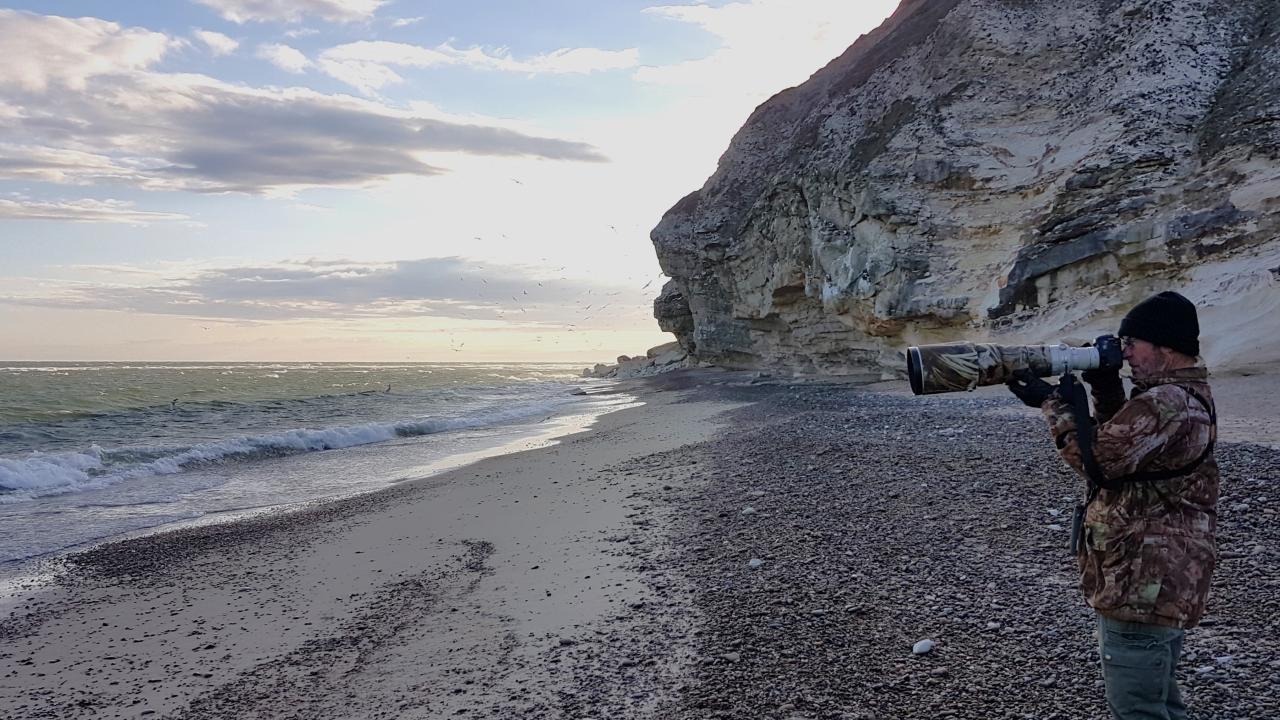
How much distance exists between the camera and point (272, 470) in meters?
17.3

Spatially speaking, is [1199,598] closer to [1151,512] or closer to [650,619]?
[1151,512]

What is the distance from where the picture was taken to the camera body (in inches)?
119

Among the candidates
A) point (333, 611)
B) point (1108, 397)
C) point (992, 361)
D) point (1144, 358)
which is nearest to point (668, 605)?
point (333, 611)

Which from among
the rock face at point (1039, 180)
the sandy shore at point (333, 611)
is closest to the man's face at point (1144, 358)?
the sandy shore at point (333, 611)

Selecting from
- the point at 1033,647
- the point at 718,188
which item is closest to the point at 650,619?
the point at 1033,647

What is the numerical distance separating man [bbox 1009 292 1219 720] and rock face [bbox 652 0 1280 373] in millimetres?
12786

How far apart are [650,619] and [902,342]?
2153cm

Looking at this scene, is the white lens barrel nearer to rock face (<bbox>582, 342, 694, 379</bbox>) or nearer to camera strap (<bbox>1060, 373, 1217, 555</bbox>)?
camera strap (<bbox>1060, 373, 1217, 555</bbox>)

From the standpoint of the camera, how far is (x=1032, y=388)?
2990 mm

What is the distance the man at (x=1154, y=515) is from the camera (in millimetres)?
2648

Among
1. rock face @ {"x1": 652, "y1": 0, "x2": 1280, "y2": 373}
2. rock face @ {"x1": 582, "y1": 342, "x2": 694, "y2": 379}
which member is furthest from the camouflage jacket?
rock face @ {"x1": 582, "y1": 342, "x2": 694, "y2": 379}

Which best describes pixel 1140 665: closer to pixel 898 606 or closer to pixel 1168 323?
pixel 1168 323

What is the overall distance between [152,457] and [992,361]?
21033 millimetres

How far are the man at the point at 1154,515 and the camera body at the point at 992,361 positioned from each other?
20 centimetres
